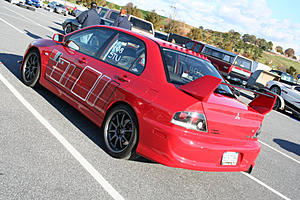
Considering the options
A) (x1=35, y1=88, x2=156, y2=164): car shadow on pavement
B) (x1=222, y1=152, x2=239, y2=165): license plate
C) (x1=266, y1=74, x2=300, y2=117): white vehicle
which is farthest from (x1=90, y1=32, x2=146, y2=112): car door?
(x1=266, y1=74, x2=300, y2=117): white vehicle

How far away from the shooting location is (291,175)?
5.50 meters

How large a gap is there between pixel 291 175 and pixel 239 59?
14.5m

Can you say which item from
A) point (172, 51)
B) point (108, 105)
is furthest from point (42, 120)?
point (172, 51)

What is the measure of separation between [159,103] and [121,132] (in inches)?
30.7

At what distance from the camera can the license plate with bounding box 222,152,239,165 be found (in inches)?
145

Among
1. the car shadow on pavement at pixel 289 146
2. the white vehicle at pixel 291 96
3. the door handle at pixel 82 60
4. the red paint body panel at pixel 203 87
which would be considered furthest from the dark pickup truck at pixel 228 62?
the red paint body panel at pixel 203 87

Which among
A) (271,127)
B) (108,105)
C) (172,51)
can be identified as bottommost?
(271,127)

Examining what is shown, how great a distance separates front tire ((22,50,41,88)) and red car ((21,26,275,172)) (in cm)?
87

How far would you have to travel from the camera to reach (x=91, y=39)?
16.8ft

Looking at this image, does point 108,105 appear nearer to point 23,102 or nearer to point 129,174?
point 129,174

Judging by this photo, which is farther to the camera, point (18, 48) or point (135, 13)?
point (135, 13)

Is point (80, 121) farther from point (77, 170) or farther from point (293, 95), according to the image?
point (293, 95)

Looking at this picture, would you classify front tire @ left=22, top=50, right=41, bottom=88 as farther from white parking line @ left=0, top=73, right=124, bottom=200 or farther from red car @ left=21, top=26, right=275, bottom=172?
red car @ left=21, top=26, right=275, bottom=172

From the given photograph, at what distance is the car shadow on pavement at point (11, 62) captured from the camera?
22.9 ft
